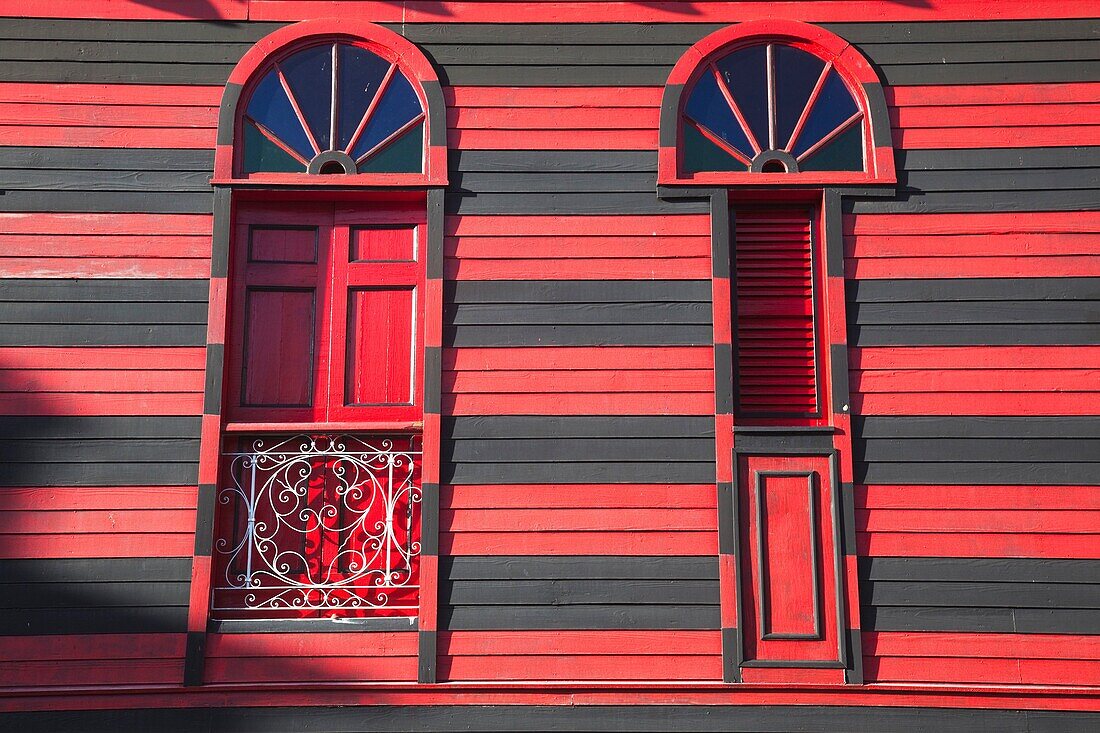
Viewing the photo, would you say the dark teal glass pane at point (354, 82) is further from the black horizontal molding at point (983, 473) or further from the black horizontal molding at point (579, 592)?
the black horizontal molding at point (983, 473)

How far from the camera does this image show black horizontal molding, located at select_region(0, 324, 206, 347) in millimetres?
5773

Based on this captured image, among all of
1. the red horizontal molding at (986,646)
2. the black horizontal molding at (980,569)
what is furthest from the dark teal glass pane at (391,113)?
the red horizontal molding at (986,646)

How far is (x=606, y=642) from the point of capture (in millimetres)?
5516

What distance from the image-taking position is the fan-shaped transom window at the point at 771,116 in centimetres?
608

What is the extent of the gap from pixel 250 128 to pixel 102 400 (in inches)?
73.4

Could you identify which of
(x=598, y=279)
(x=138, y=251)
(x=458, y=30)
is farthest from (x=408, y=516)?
(x=458, y=30)

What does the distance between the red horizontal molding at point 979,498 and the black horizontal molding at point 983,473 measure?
34 millimetres

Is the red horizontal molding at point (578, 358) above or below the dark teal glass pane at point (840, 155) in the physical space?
below

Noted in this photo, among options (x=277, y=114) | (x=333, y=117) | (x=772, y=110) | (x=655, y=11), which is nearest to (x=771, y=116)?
(x=772, y=110)

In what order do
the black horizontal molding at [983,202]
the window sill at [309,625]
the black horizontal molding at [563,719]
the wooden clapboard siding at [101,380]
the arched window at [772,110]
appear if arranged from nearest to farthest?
the black horizontal molding at [563,719] < the window sill at [309,625] < the wooden clapboard siding at [101,380] < the black horizontal molding at [983,202] < the arched window at [772,110]

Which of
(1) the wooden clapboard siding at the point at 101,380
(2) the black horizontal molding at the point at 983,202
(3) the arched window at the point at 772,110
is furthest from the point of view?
(3) the arched window at the point at 772,110

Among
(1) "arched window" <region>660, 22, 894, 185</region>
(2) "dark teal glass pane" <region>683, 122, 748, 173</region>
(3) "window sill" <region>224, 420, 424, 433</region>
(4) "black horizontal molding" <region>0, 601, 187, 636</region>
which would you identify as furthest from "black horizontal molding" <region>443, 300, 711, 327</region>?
(4) "black horizontal molding" <region>0, 601, 187, 636</region>

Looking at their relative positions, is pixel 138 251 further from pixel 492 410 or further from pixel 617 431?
pixel 617 431

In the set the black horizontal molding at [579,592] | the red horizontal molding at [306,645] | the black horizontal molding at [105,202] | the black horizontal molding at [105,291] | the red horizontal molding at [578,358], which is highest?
the black horizontal molding at [105,202]
